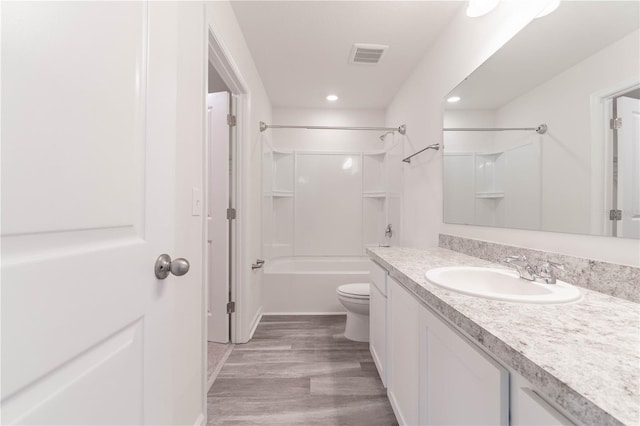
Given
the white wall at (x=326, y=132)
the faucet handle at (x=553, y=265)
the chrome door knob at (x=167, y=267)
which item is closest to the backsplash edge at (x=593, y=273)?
the faucet handle at (x=553, y=265)

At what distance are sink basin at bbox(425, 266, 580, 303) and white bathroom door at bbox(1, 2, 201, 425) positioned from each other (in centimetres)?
88

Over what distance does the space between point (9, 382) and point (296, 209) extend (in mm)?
3169

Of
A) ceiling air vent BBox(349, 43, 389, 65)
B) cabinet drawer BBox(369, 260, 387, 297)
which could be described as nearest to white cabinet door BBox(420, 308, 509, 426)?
cabinet drawer BBox(369, 260, 387, 297)

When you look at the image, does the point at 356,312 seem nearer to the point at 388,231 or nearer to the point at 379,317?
the point at 379,317

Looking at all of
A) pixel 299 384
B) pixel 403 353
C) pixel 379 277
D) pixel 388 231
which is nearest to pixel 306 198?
pixel 388 231

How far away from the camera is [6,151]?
0.35m

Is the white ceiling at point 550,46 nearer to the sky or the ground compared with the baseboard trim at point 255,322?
nearer to the sky

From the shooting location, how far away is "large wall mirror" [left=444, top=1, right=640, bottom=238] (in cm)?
84

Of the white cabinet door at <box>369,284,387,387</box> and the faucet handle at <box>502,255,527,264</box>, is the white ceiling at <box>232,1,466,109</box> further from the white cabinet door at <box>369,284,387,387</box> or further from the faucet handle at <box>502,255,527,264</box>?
the white cabinet door at <box>369,284,387,387</box>

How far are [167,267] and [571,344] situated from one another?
89 cm

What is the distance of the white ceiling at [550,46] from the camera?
2.90 feet

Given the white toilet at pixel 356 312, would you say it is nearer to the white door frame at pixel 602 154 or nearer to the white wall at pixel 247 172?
the white wall at pixel 247 172

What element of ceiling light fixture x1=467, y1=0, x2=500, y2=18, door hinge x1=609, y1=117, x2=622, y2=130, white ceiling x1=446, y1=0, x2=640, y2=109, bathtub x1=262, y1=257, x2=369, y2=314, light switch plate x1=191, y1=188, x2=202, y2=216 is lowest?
bathtub x1=262, y1=257, x2=369, y2=314

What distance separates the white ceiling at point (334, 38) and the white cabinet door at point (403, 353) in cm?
166
